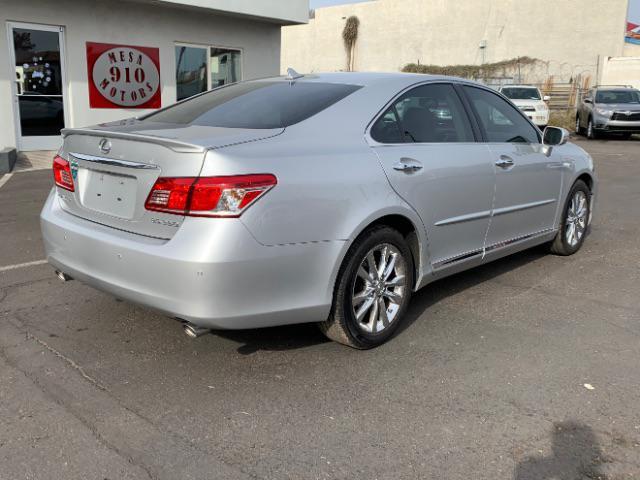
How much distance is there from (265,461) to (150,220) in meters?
1.27

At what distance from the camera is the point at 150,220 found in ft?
10.1

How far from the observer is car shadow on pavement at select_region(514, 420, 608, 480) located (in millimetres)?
2531

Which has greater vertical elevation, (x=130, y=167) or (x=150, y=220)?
(x=130, y=167)

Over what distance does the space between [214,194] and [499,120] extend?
282 cm

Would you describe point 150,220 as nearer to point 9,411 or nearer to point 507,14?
point 9,411

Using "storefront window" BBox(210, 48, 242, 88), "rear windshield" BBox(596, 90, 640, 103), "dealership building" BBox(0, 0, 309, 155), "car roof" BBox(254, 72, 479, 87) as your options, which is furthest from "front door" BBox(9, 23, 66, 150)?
"rear windshield" BBox(596, 90, 640, 103)

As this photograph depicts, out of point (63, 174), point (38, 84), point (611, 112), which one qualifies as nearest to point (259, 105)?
point (63, 174)

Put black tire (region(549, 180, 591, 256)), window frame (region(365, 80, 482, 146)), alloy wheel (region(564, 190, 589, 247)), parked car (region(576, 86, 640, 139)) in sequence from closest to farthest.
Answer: window frame (region(365, 80, 482, 146))
black tire (region(549, 180, 591, 256))
alloy wheel (region(564, 190, 589, 247))
parked car (region(576, 86, 640, 139))

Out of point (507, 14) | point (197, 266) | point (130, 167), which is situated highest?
point (507, 14)

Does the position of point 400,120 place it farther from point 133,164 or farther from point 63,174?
point 63,174

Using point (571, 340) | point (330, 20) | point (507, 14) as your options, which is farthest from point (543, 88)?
point (571, 340)

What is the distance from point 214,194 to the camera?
2.88m

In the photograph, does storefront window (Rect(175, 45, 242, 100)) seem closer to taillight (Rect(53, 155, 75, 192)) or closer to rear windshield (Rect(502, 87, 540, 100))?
taillight (Rect(53, 155, 75, 192))

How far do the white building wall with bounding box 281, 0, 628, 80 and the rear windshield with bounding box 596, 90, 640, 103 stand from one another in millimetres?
13591
